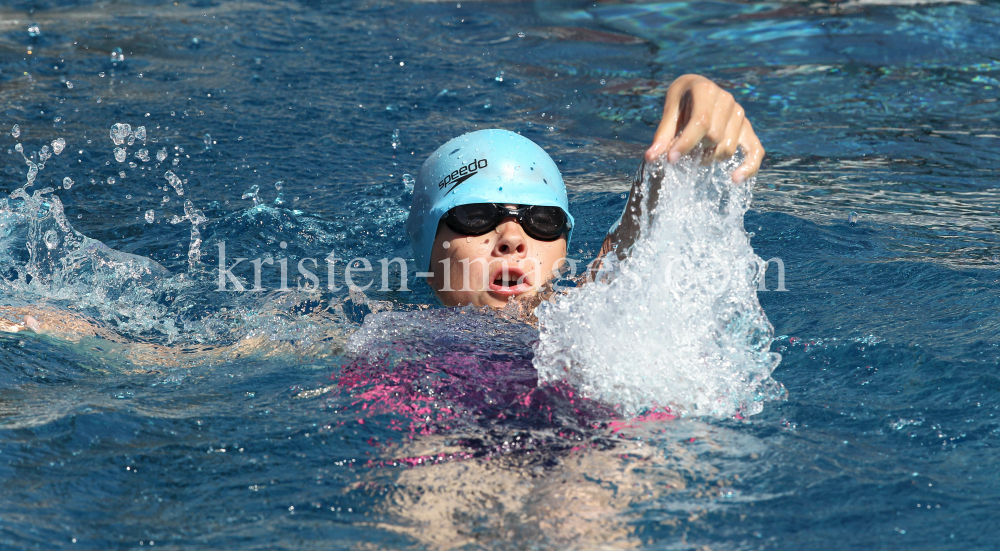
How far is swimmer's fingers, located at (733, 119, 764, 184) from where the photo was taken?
2523 mm

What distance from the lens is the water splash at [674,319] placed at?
2.84 m

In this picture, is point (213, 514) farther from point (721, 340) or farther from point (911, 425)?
point (911, 425)

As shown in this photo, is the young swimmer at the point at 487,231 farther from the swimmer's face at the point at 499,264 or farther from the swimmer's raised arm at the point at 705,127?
the swimmer's raised arm at the point at 705,127

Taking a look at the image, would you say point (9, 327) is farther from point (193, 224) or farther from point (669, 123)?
point (669, 123)

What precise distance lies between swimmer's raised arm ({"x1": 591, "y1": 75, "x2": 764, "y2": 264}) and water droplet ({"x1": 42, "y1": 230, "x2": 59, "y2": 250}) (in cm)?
282

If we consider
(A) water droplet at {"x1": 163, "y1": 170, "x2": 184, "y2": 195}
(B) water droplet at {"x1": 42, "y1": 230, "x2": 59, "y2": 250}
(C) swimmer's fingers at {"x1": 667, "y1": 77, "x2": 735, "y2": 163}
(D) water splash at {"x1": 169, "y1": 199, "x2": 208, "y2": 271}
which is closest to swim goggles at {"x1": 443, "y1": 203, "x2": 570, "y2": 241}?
(C) swimmer's fingers at {"x1": 667, "y1": 77, "x2": 735, "y2": 163}

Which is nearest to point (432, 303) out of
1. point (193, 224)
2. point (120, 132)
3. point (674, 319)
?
point (674, 319)

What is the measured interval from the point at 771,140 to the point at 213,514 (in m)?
5.16

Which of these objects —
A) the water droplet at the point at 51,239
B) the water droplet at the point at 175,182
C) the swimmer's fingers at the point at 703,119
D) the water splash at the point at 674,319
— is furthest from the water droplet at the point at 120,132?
the swimmer's fingers at the point at 703,119

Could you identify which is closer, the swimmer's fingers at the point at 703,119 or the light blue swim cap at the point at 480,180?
the swimmer's fingers at the point at 703,119

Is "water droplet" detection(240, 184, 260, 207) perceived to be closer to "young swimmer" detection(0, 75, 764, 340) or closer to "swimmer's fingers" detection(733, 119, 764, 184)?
"young swimmer" detection(0, 75, 764, 340)

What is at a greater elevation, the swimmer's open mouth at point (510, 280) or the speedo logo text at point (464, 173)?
the speedo logo text at point (464, 173)

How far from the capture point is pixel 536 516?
2.28m

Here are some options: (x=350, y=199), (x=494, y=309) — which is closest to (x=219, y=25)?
(x=350, y=199)
